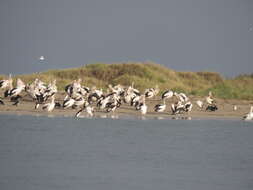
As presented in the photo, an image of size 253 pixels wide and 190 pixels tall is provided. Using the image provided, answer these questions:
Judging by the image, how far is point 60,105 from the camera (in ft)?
91.4

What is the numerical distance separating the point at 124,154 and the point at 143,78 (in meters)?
19.5

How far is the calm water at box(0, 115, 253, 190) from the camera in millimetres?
14227

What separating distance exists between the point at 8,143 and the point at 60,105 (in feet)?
28.0

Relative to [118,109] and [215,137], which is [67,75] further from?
[215,137]

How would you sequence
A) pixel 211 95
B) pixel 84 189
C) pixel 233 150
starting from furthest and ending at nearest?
pixel 211 95 < pixel 233 150 < pixel 84 189

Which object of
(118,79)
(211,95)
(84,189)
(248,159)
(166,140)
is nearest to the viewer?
(84,189)

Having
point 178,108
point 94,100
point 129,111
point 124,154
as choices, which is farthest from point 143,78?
point 124,154

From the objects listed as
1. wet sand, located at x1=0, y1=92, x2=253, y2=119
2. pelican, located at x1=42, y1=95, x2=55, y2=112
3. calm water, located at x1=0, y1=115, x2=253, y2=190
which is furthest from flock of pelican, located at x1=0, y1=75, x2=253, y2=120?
calm water, located at x1=0, y1=115, x2=253, y2=190

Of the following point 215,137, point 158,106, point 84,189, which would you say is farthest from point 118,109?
point 84,189

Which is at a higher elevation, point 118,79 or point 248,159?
point 118,79

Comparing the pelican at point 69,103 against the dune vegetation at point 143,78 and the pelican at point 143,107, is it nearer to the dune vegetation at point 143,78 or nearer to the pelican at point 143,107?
the pelican at point 143,107

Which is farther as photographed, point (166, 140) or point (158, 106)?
point (158, 106)

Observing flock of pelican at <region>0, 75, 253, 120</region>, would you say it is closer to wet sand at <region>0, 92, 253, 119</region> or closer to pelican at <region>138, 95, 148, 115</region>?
pelican at <region>138, 95, 148, 115</region>

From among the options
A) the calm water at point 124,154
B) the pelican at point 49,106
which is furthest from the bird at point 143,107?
the pelican at point 49,106
